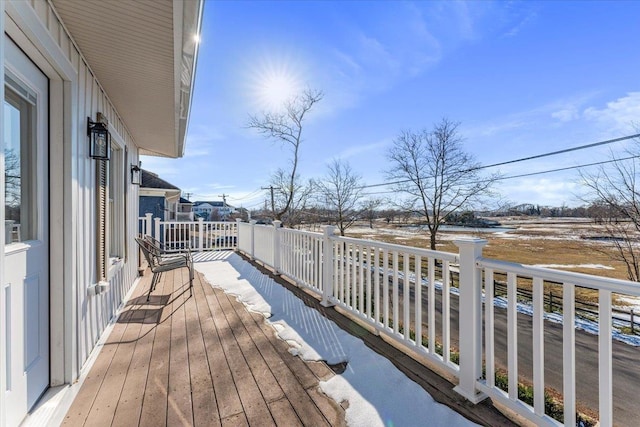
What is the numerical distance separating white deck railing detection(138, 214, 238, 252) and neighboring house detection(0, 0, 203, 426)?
5.47m

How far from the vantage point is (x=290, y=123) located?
10773 mm

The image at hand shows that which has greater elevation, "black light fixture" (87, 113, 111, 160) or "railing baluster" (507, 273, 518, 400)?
"black light fixture" (87, 113, 111, 160)

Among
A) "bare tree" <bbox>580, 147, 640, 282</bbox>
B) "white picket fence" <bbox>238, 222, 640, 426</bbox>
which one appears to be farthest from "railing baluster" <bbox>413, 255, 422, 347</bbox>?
"bare tree" <bbox>580, 147, 640, 282</bbox>

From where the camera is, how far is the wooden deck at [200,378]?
1.64 m

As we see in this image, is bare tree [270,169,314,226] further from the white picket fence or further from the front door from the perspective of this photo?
the front door

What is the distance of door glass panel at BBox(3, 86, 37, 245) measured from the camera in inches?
58.5

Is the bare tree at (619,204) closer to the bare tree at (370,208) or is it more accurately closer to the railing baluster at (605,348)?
the bare tree at (370,208)

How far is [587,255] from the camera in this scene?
14102 millimetres

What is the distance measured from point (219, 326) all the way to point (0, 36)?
263 centimetres

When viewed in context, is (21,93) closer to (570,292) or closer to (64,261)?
(64,261)

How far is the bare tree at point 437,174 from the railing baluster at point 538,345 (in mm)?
12102

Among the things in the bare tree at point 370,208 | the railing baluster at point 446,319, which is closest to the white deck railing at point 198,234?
the railing baluster at point 446,319

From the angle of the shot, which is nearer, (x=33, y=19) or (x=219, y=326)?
(x=33, y=19)

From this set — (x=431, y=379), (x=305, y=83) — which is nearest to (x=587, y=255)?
(x=305, y=83)
